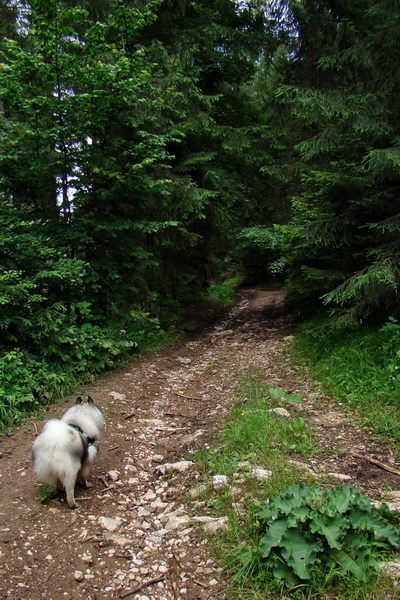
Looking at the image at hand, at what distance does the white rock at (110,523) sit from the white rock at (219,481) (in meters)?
0.96

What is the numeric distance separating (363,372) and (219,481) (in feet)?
10.9

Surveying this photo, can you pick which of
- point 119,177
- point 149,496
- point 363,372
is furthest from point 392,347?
point 119,177

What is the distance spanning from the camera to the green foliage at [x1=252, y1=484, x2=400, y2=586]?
2.31 metres

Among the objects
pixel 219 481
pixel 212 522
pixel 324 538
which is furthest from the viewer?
pixel 219 481

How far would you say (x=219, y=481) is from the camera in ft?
11.9

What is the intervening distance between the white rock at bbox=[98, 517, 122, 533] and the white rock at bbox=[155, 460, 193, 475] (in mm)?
849

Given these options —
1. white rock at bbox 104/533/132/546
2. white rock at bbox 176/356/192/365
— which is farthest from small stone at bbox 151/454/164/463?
white rock at bbox 176/356/192/365

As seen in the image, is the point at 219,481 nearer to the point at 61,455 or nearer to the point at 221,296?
the point at 61,455

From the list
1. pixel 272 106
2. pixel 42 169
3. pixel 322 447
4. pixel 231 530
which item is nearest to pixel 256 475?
pixel 231 530

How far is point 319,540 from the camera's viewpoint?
2.38m

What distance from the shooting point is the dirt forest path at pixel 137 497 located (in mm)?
2678

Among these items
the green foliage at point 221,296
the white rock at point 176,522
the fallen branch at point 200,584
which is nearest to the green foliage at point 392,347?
the white rock at point 176,522

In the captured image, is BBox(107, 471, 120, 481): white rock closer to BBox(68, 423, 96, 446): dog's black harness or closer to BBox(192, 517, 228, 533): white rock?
BBox(68, 423, 96, 446): dog's black harness

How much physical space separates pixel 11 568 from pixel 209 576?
1531 millimetres
